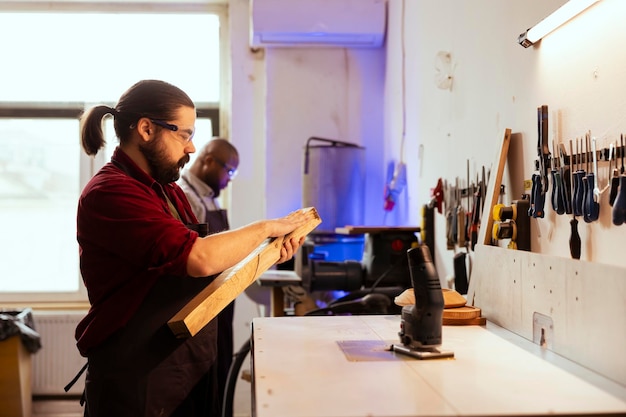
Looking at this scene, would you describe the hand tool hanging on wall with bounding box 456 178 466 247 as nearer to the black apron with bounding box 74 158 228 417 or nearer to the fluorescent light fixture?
the fluorescent light fixture

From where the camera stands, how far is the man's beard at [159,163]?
180 centimetres

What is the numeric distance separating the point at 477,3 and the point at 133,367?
1664 mm

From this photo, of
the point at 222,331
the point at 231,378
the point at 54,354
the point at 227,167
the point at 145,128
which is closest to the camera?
the point at 145,128

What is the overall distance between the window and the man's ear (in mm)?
3108

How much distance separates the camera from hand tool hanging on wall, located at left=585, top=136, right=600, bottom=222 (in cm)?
152

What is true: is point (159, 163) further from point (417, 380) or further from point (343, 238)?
point (343, 238)

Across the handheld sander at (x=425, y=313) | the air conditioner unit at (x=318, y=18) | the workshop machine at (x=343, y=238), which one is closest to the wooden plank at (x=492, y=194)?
the handheld sander at (x=425, y=313)

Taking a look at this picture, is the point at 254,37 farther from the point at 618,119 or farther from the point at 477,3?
the point at 618,119

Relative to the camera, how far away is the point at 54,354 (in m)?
4.67

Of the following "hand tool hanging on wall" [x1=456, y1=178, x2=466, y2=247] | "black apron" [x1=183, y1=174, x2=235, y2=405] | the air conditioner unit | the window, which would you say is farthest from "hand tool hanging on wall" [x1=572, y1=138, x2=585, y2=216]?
the window

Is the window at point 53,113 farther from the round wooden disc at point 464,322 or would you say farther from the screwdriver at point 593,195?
the screwdriver at point 593,195

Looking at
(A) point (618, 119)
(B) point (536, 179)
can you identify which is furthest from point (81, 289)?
(A) point (618, 119)

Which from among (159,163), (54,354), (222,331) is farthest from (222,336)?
(159,163)

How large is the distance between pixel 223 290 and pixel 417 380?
0.58 m
